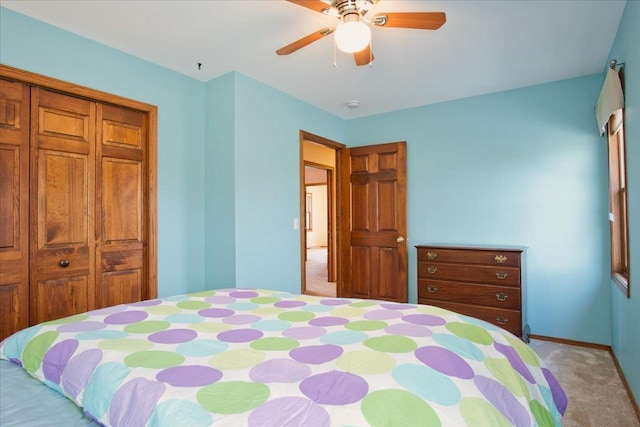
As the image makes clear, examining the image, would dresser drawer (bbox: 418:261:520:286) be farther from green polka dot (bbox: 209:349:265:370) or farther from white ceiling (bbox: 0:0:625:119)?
green polka dot (bbox: 209:349:265:370)

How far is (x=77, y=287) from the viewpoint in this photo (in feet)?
8.05

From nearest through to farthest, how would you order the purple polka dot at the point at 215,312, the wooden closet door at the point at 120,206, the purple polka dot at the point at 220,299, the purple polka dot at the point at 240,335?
the purple polka dot at the point at 240,335
the purple polka dot at the point at 215,312
the purple polka dot at the point at 220,299
the wooden closet door at the point at 120,206

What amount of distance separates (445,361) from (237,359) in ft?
1.92

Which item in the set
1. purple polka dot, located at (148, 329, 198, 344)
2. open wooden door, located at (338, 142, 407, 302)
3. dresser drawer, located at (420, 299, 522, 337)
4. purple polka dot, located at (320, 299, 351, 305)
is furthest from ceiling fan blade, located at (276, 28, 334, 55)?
dresser drawer, located at (420, 299, 522, 337)

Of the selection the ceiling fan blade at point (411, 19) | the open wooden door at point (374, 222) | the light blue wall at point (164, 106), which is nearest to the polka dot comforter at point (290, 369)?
the ceiling fan blade at point (411, 19)

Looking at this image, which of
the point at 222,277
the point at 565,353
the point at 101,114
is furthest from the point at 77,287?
the point at 565,353

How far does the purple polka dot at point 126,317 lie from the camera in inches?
53.3

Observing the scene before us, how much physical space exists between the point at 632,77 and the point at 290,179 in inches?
105

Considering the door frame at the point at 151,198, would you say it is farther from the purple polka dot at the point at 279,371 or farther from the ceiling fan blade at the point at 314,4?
the purple polka dot at the point at 279,371

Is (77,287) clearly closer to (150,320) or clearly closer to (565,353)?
(150,320)

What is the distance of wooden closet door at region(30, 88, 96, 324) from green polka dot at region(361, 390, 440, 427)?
248 centimetres

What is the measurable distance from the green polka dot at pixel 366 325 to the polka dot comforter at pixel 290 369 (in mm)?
11

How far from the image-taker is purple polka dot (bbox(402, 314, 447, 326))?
1.31 m

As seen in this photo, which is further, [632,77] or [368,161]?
[368,161]
